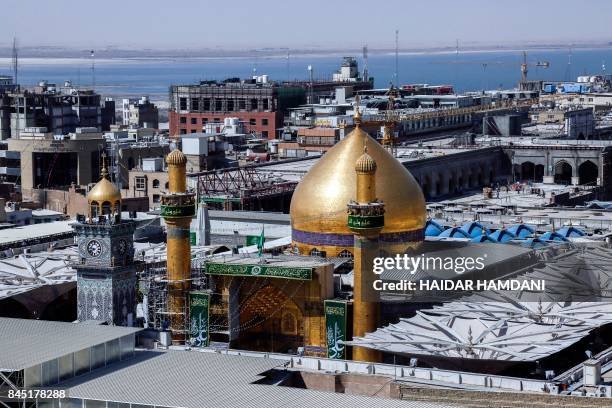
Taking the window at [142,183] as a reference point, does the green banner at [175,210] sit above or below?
above

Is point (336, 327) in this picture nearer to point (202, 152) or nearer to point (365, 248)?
point (365, 248)

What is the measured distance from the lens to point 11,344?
40.1m

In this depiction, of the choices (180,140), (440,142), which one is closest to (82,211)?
(180,140)

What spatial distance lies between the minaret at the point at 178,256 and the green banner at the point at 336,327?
189 inches

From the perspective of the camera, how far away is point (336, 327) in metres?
48.8

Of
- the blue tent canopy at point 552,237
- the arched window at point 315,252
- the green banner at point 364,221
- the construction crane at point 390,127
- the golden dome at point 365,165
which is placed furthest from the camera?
the construction crane at point 390,127

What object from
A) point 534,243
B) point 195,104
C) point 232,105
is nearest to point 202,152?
point 534,243

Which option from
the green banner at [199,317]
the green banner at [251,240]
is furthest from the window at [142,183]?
the green banner at [199,317]

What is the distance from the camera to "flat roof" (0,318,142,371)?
125ft

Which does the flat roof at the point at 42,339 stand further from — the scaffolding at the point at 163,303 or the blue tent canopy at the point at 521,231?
the blue tent canopy at the point at 521,231

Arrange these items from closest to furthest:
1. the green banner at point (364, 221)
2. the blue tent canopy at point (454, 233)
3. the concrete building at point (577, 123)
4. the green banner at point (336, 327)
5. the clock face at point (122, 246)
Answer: the green banner at point (364, 221) < the green banner at point (336, 327) < the clock face at point (122, 246) < the blue tent canopy at point (454, 233) < the concrete building at point (577, 123)

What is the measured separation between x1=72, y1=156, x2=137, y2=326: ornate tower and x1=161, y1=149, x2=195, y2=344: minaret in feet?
4.96

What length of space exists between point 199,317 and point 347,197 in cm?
622

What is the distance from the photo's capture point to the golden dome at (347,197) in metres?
51.7
